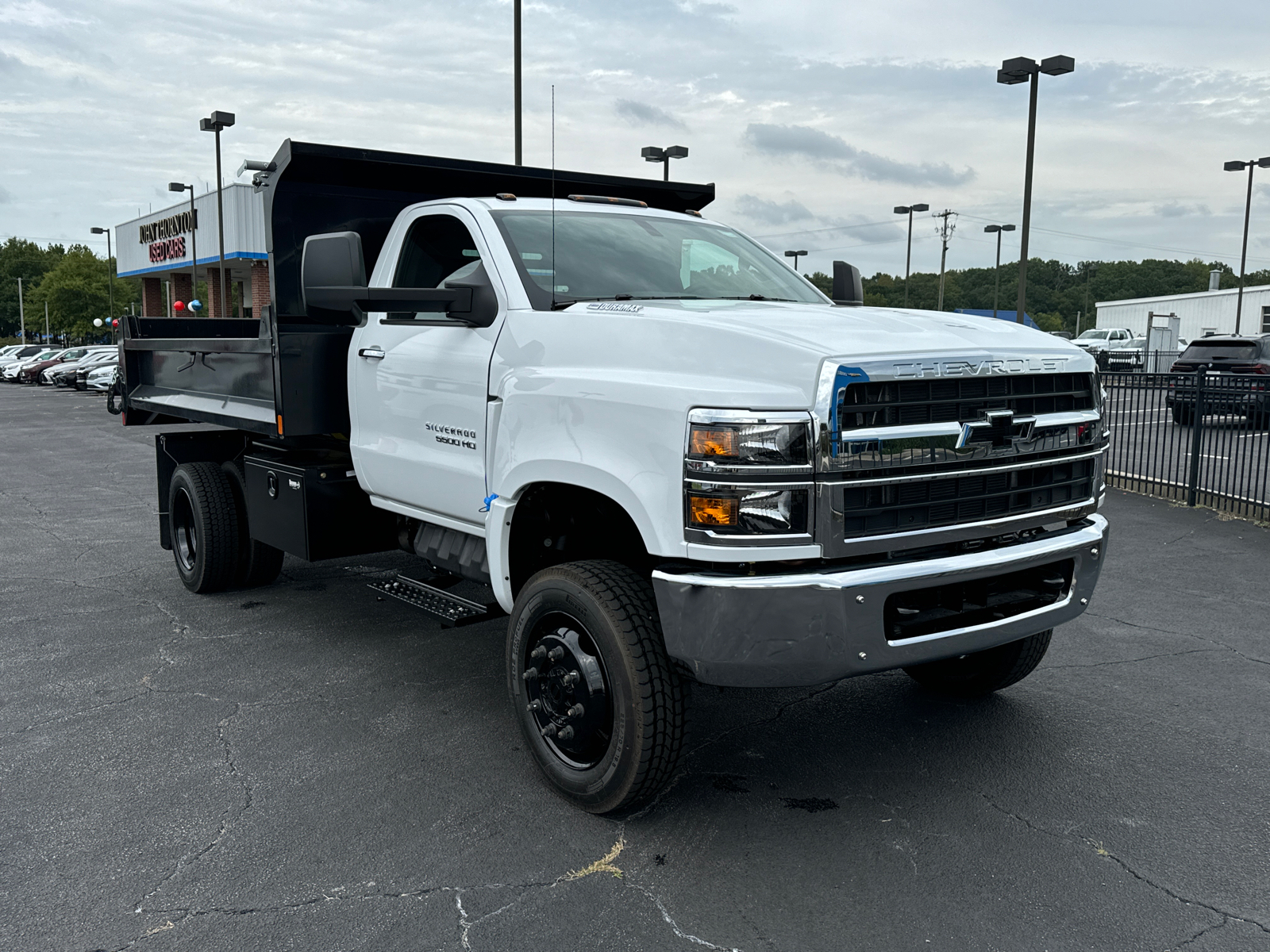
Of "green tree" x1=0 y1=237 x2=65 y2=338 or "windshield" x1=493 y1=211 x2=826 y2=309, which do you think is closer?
"windshield" x1=493 y1=211 x2=826 y2=309

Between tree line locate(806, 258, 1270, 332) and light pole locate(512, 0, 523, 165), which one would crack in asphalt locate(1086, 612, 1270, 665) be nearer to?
light pole locate(512, 0, 523, 165)

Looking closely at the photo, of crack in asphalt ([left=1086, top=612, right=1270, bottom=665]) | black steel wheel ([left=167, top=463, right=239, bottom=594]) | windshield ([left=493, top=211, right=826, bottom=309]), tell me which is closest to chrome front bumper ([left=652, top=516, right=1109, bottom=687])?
windshield ([left=493, top=211, right=826, bottom=309])

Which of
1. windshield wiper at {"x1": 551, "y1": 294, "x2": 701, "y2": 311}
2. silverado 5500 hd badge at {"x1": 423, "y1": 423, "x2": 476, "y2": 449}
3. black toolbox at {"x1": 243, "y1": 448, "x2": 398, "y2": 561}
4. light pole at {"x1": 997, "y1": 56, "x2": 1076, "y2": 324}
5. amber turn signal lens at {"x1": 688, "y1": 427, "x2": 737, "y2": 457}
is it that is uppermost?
light pole at {"x1": 997, "y1": 56, "x2": 1076, "y2": 324}

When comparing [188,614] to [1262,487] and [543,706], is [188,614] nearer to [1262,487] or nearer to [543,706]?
[543,706]

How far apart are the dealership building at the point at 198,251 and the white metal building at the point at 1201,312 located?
145 ft

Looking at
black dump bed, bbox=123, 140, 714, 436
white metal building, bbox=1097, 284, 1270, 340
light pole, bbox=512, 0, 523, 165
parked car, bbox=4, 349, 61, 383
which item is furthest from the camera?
white metal building, bbox=1097, 284, 1270, 340

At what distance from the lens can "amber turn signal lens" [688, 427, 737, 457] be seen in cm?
323

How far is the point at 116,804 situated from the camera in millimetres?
3889

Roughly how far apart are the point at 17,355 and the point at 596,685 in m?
59.9

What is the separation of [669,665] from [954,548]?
106 cm

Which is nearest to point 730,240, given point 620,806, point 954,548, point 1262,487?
point 954,548

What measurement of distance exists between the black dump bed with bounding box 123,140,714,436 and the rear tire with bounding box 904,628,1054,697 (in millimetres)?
3145

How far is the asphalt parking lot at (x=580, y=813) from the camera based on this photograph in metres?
3.14

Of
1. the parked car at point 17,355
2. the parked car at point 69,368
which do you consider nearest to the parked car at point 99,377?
the parked car at point 69,368
